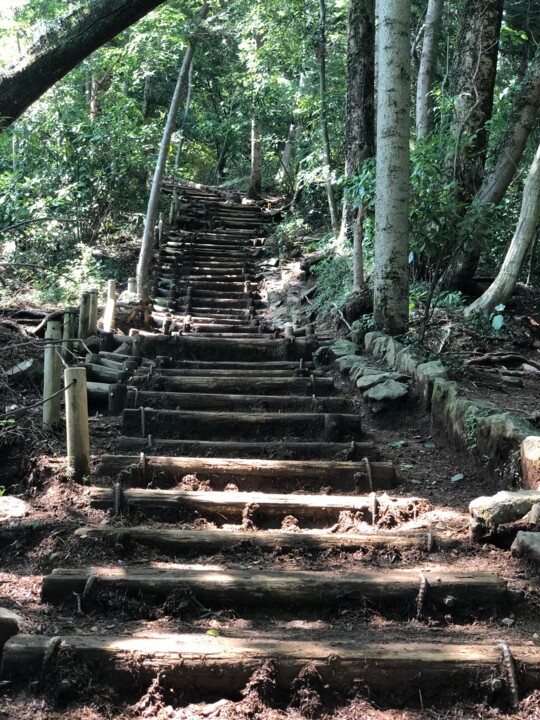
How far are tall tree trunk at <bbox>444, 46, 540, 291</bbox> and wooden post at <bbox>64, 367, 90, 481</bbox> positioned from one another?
613 centimetres

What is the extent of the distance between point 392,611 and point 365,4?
11.3 m

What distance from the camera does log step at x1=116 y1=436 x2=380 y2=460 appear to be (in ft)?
17.5

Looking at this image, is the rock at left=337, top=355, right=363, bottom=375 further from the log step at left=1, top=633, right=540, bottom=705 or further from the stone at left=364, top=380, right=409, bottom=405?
the log step at left=1, top=633, right=540, bottom=705

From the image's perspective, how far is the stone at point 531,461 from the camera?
4.13 metres

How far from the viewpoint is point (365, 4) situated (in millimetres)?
11656

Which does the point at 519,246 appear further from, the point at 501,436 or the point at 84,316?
the point at 84,316

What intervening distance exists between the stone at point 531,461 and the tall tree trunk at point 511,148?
521 centimetres

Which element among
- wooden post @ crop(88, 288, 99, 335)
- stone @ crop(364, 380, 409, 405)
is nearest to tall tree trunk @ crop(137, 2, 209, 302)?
wooden post @ crop(88, 288, 99, 335)

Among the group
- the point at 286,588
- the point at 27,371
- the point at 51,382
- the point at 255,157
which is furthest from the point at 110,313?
the point at 255,157

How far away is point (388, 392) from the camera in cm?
624

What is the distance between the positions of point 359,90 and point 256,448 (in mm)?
8340

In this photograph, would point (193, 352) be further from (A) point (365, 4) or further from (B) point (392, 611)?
(A) point (365, 4)

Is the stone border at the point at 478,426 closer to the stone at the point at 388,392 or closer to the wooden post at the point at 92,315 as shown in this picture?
the stone at the point at 388,392

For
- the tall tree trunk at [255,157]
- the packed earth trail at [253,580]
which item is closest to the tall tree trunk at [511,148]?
the packed earth trail at [253,580]
